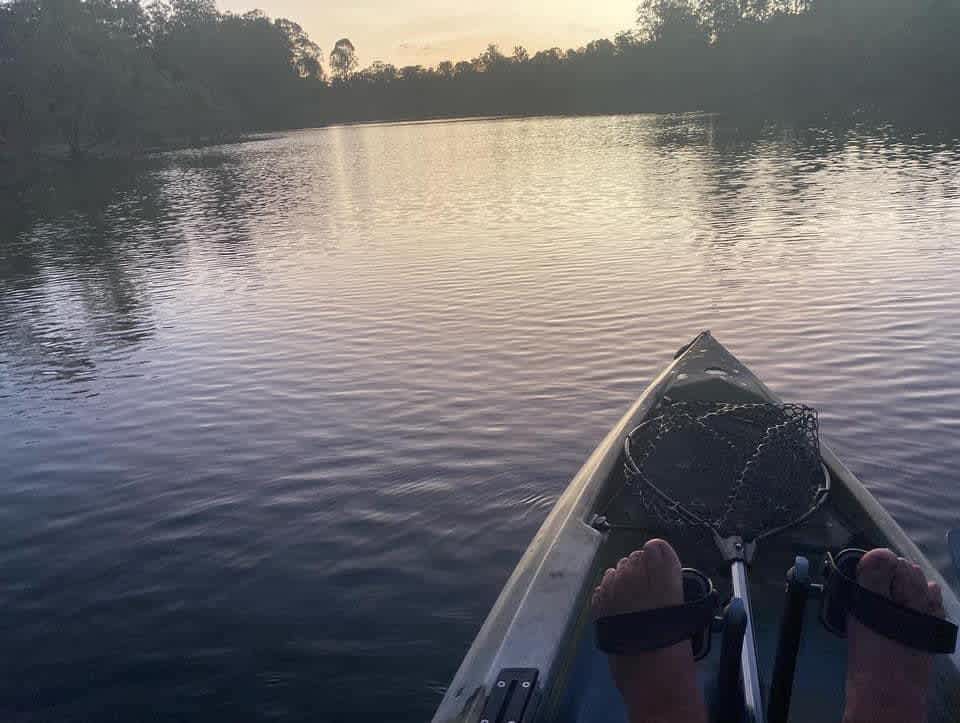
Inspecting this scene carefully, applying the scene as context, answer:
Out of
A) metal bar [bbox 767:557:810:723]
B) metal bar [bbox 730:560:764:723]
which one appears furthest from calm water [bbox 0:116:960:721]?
metal bar [bbox 767:557:810:723]

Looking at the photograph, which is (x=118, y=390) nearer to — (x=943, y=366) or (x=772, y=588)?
(x=772, y=588)

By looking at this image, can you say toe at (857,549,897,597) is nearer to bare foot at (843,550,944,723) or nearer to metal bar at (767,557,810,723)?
bare foot at (843,550,944,723)

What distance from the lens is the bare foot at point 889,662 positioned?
306 cm

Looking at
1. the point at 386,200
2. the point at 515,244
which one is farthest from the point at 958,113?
the point at 515,244

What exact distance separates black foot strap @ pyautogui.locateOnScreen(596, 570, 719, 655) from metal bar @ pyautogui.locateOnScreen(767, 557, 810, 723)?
1.01 ft

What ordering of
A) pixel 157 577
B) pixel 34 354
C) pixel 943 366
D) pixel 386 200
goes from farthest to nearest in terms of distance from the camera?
pixel 386 200 < pixel 34 354 < pixel 943 366 < pixel 157 577

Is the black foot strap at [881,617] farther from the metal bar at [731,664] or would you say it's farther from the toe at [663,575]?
the toe at [663,575]

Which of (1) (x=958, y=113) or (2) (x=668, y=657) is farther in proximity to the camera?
(1) (x=958, y=113)

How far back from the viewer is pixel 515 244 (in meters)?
20.1

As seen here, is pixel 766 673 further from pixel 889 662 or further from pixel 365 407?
pixel 365 407

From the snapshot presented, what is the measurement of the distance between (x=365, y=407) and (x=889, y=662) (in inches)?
292

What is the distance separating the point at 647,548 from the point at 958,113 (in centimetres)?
5657

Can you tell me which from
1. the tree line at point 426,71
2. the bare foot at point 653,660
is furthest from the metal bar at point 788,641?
the tree line at point 426,71

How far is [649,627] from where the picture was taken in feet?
10.1
